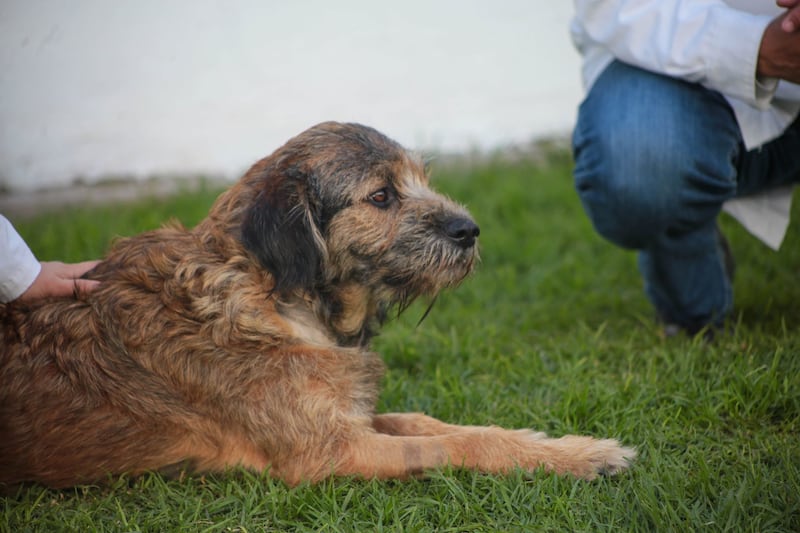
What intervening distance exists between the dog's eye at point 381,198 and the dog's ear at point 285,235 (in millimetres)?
260

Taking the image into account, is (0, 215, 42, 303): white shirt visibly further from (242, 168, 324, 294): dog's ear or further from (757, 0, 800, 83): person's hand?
(757, 0, 800, 83): person's hand

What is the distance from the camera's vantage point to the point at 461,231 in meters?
3.23

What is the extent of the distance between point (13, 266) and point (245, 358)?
93 cm

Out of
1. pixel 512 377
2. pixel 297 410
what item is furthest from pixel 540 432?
pixel 297 410

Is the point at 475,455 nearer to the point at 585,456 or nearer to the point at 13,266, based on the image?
the point at 585,456

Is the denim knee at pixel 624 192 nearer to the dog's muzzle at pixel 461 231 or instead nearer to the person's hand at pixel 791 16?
Answer: the person's hand at pixel 791 16

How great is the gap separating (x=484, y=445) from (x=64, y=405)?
59.6 inches

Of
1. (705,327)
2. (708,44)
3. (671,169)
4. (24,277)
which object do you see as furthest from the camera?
(705,327)

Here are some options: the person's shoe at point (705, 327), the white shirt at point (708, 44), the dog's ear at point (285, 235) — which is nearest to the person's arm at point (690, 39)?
the white shirt at point (708, 44)

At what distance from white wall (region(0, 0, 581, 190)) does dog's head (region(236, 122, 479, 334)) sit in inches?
84.4

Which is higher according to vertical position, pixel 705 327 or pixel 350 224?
pixel 350 224

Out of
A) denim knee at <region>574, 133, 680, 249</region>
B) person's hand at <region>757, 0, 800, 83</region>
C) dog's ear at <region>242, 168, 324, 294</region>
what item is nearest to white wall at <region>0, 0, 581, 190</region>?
denim knee at <region>574, 133, 680, 249</region>

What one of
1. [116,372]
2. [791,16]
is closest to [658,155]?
[791,16]

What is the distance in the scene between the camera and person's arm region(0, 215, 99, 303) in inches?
118
